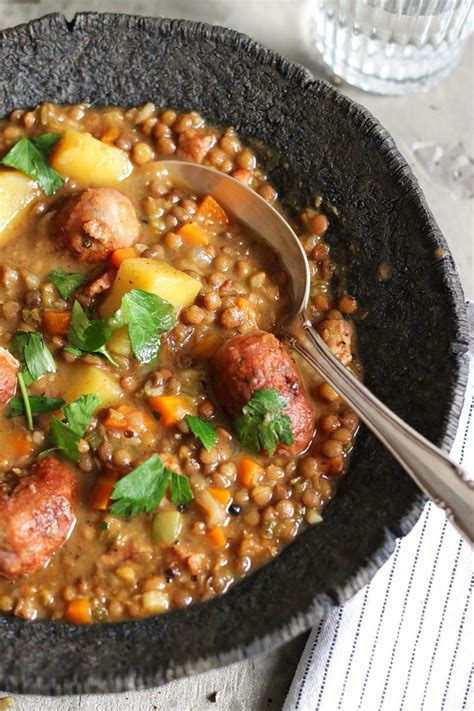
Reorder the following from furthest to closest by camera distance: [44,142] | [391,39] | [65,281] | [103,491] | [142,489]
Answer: [391,39] < [44,142] < [65,281] < [103,491] < [142,489]

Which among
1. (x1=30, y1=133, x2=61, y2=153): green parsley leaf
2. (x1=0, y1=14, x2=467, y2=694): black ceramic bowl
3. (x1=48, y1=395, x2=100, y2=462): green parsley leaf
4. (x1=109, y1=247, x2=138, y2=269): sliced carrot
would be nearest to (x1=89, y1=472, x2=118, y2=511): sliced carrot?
(x1=48, y1=395, x2=100, y2=462): green parsley leaf

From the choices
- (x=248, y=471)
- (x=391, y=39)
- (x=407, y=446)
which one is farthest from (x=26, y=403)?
(x=391, y=39)

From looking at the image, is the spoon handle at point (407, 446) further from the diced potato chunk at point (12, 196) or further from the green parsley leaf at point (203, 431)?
the diced potato chunk at point (12, 196)

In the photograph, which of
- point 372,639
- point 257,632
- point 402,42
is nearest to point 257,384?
point 257,632

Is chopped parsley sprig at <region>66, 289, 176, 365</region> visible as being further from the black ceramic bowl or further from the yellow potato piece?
the black ceramic bowl

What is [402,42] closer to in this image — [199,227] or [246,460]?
[199,227]

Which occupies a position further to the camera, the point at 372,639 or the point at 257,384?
the point at 372,639

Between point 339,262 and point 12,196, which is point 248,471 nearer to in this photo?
point 339,262

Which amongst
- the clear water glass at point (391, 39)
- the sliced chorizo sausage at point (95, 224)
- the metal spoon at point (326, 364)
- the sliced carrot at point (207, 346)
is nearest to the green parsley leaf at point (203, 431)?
the sliced carrot at point (207, 346)
